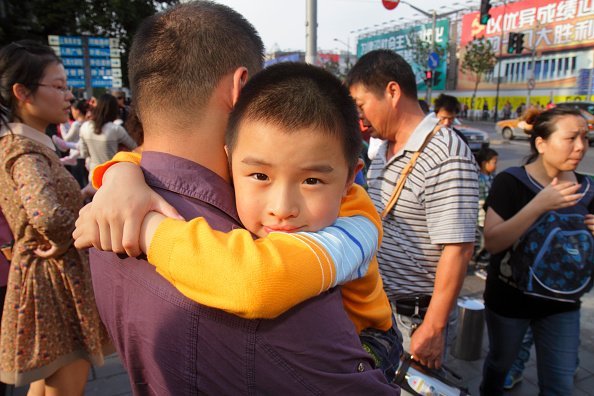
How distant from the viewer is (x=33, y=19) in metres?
22.2

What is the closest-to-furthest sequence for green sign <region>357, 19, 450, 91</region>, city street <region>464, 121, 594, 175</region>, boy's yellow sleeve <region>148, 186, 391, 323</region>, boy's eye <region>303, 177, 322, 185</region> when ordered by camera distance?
boy's yellow sleeve <region>148, 186, 391, 323</region> → boy's eye <region>303, 177, 322, 185</region> → city street <region>464, 121, 594, 175</region> → green sign <region>357, 19, 450, 91</region>

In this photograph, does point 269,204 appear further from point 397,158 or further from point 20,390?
point 20,390

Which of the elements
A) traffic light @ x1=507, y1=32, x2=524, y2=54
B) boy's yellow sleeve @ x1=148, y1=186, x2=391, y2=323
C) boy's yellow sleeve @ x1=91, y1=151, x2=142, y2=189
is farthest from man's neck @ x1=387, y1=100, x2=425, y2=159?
traffic light @ x1=507, y1=32, x2=524, y2=54

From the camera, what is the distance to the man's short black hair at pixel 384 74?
2426 mm

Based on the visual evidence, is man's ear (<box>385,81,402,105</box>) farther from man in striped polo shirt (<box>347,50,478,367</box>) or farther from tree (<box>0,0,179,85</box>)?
tree (<box>0,0,179,85</box>)

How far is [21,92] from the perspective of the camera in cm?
236

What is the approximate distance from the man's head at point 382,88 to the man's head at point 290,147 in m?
1.40

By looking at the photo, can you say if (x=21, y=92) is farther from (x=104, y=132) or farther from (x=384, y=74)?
(x=104, y=132)

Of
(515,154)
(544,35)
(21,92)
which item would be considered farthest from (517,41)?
(21,92)

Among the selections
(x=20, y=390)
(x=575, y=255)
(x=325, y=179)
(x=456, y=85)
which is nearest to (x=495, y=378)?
(x=575, y=255)

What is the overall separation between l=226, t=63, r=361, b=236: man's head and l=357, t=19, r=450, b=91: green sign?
39.2 m

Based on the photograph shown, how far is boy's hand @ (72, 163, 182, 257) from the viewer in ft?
3.19

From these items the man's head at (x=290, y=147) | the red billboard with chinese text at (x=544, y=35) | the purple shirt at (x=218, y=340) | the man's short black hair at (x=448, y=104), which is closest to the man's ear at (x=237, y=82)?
the man's head at (x=290, y=147)

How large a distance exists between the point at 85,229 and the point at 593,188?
8.80ft
